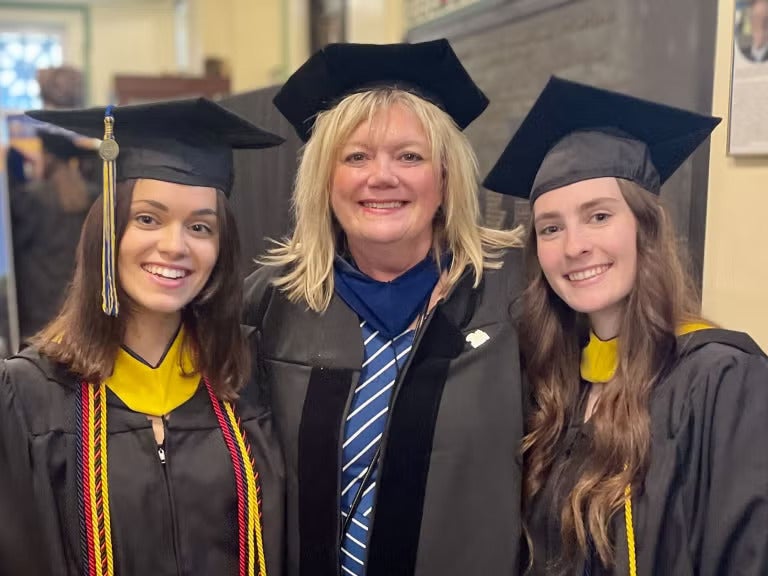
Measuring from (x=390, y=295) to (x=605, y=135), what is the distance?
20.9 inches

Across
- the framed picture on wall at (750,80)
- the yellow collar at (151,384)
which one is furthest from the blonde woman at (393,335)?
the framed picture on wall at (750,80)

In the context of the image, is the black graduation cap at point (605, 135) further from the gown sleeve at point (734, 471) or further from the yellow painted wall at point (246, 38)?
the yellow painted wall at point (246, 38)

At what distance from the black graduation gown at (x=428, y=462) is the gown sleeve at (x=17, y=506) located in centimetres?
47

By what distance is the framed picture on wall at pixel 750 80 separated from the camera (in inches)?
55.6

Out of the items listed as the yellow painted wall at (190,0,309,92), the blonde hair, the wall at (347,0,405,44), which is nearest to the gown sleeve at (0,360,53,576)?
the blonde hair

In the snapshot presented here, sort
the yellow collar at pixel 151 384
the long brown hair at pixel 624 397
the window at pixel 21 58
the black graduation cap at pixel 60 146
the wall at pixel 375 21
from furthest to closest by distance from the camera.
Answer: the window at pixel 21 58 → the black graduation cap at pixel 60 146 → the wall at pixel 375 21 → the yellow collar at pixel 151 384 → the long brown hair at pixel 624 397

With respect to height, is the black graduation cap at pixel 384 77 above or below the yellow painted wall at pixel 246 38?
below

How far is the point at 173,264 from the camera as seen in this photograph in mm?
1331

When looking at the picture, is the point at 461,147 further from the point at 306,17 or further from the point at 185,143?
the point at 306,17

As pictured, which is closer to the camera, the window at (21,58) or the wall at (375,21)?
the wall at (375,21)

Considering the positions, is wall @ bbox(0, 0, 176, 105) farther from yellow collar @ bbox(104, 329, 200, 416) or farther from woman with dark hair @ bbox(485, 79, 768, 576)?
woman with dark hair @ bbox(485, 79, 768, 576)

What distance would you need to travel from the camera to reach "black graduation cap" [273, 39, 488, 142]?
1526mm

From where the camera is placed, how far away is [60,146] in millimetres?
3564

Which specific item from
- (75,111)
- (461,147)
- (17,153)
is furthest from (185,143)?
(17,153)
